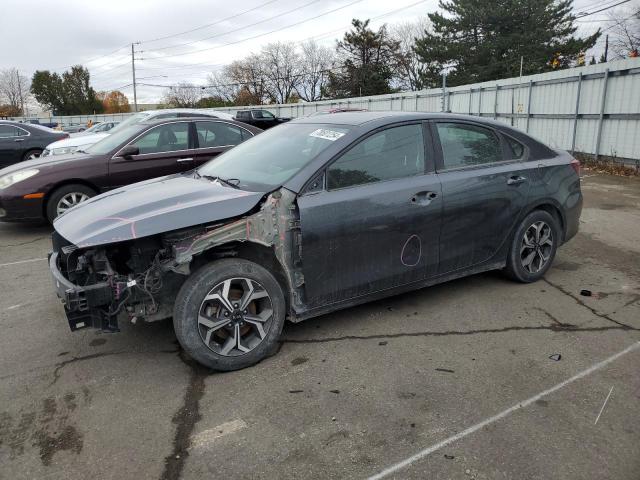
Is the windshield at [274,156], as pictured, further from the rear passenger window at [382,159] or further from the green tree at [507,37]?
the green tree at [507,37]

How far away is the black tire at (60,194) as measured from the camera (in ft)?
22.3

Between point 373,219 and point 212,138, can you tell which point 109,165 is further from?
point 373,219

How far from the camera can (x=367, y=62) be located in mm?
55688

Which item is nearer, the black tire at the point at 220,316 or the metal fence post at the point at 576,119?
the black tire at the point at 220,316

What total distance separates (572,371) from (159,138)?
20.8 feet

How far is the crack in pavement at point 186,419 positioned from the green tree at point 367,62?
53.5 metres

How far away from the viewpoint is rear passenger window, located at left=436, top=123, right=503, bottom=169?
13.3 ft

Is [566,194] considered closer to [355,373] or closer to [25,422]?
[355,373]

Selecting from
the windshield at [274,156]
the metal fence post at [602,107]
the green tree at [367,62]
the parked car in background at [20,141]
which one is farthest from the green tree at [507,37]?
the windshield at [274,156]

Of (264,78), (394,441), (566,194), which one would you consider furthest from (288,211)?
(264,78)

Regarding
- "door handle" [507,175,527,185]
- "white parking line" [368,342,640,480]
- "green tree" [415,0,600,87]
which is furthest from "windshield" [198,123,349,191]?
"green tree" [415,0,600,87]

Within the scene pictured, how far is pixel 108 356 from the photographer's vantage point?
3.52m

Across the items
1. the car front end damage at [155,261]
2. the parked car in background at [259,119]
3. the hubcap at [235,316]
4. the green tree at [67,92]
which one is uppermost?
the green tree at [67,92]

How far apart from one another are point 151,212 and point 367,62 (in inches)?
2220
